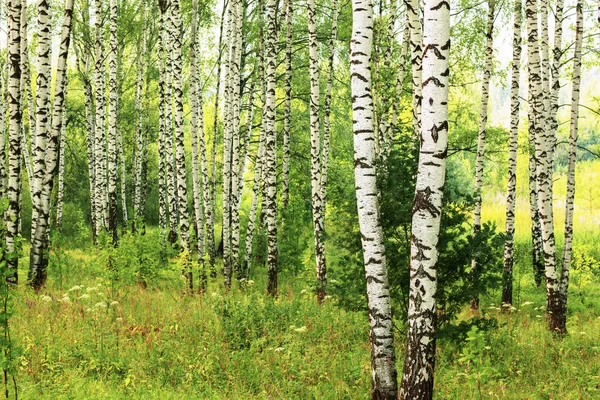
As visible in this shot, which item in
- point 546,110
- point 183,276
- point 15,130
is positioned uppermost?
point 546,110

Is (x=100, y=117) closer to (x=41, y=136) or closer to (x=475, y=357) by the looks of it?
(x=41, y=136)

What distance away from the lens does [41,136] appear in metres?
9.47

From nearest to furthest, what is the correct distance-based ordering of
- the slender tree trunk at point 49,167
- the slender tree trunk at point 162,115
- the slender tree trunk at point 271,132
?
the slender tree trunk at point 49,167 → the slender tree trunk at point 271,132 → the slender tree trunk at point 162,115

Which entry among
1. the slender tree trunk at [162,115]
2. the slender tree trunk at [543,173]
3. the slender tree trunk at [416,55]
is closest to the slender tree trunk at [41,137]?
the slender tree trunk at [162,115]

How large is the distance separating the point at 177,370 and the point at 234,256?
6.57 meters

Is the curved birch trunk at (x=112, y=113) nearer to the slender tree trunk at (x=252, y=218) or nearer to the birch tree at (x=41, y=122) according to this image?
the birch tree at (x=41, y=122)

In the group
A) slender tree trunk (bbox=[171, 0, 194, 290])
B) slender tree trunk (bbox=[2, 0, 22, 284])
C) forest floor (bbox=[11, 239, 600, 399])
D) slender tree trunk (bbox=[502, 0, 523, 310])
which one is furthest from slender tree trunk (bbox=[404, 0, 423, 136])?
slender tree trunk (bbox=[2, 0, 22, 284])

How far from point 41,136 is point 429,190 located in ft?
26.1

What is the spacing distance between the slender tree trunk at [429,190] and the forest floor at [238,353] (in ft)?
1.53

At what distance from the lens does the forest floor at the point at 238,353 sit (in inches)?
226

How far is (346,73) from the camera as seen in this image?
18.4 m

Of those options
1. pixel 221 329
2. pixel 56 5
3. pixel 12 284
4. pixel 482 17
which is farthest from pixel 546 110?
pixel 56 5

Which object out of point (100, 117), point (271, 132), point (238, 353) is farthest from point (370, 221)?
point (100, 117)

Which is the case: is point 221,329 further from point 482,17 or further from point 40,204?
point 482,17
